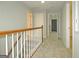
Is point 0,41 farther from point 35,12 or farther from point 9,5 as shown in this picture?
point 35,12

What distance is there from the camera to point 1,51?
5461mm

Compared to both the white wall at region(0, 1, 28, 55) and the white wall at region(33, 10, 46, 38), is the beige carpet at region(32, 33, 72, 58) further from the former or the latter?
the white wall at region(33, 10, 46, 38)

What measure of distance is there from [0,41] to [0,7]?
53.9 inches

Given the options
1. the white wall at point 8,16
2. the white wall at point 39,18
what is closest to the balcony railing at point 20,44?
the white wall at point 8,16

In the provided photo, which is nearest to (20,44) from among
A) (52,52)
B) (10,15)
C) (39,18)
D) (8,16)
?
(52,52)

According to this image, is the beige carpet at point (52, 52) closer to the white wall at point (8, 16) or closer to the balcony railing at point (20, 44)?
the balcony railing at point (20, 44)

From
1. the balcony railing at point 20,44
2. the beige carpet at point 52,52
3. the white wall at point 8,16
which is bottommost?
the beige carpet at point 52,52

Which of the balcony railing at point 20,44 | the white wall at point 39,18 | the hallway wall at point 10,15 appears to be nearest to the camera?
the balcony railing at point 20,44

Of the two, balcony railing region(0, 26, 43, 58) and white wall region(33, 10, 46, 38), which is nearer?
balcony railing region(0, 26, 43, 58)

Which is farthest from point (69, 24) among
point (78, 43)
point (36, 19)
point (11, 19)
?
point (36, 19)

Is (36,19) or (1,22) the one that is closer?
(1,22)

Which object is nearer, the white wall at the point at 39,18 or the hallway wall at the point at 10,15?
the hallway wall at the point at 10,15

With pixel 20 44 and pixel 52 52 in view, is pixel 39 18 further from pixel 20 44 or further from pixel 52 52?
pixel 20 44

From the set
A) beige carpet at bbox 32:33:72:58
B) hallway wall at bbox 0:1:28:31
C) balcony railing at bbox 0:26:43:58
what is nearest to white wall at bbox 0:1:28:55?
hallway wall at bbox 0:1:28:31
